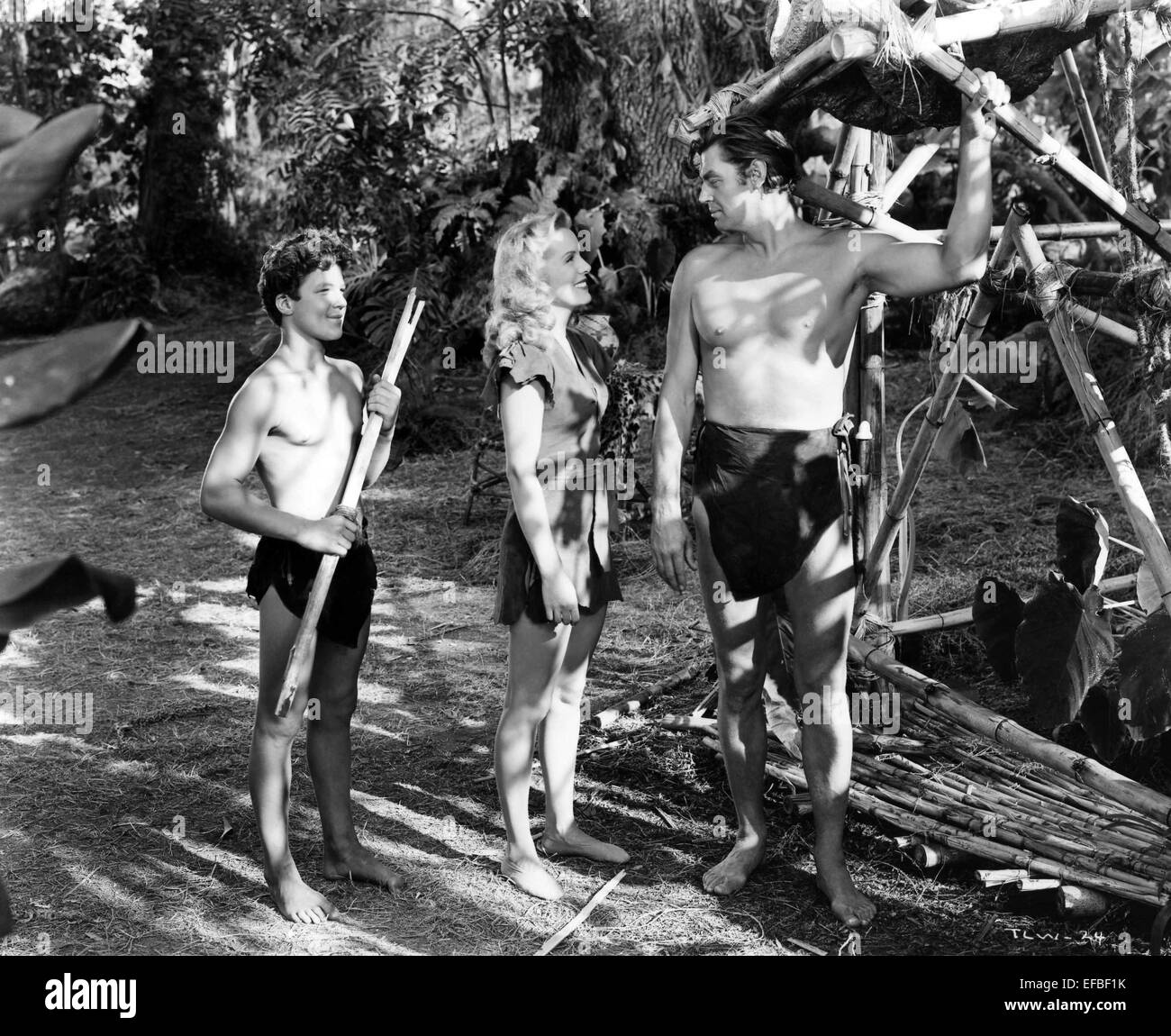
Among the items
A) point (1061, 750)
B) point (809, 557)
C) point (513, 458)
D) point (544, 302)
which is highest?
point (544, 302)

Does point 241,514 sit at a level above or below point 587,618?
above

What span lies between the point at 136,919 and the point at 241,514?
103cm

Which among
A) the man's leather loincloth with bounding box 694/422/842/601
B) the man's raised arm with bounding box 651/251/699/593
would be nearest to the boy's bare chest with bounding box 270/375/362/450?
the man's raised arm with bounding box 651/251/699/593

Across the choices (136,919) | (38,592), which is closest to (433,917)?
(136,919)

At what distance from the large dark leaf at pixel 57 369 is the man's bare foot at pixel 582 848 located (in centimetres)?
276

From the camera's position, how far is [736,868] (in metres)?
3.17

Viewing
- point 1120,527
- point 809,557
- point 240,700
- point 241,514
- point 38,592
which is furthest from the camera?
point 1120,527

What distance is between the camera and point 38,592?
719 millimetres

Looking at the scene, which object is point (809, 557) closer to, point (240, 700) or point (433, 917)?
point (433, 917)

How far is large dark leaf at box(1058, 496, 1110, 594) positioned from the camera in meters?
3.40

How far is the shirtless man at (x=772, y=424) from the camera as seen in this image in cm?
289

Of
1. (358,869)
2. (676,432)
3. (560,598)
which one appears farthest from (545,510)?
(358,869)

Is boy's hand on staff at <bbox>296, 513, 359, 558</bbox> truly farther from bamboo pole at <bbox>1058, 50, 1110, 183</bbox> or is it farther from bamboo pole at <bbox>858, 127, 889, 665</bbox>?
bamboo pole at <bbox>1058, 50, 1110, 183</bbox>

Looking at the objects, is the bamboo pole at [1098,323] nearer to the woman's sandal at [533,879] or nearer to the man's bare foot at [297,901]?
the woman's sandal at [533,879]
